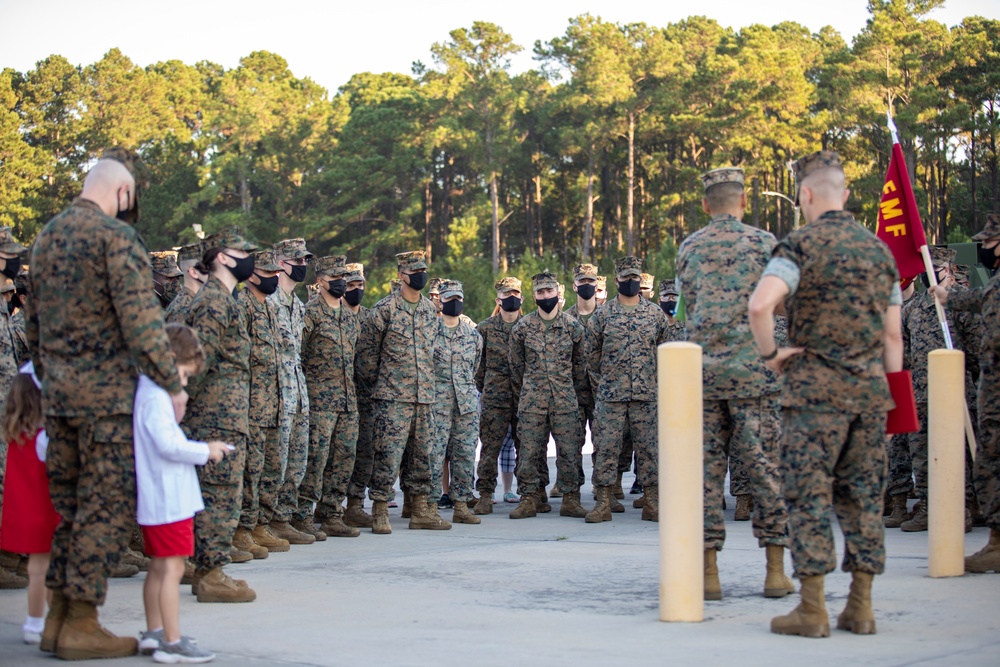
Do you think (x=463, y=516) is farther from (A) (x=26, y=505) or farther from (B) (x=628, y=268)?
(A) (x=26, y=505)

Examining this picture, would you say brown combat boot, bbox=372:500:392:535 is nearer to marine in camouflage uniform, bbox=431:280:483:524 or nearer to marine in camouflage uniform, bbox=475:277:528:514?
marine in camouflage uniform, bbox=431:280:483:524

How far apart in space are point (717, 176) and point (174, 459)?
345 cm

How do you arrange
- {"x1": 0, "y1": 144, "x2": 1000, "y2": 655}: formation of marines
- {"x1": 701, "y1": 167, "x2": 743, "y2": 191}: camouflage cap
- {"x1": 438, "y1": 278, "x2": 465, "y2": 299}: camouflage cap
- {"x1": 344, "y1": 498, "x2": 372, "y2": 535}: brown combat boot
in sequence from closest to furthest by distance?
{"x1": 0, "y1": 144, "x2": 1000, "y2": 655}: formation of marines
{"x1": 701, "y1": 167, "x2": 743, "y2": 191}: camouflage cap
{"x1": 344, "y1": 498, "x2": 372, "y2": 535}: brown combat boot
{"x1": 438, "y1": 278, "x2": 465, "y2": 299}: camouflage cap

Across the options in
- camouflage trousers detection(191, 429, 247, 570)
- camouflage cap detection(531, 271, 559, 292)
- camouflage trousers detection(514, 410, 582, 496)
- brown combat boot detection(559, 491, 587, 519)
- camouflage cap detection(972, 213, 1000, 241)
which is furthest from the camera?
camouflage cap detection(531, 271, 559, 292)

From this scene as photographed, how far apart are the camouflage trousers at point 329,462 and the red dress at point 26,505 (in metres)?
3.95

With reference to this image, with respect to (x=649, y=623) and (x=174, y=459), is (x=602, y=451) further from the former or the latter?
(x=174, y=459)

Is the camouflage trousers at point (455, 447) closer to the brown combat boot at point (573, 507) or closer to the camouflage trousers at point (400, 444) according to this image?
the camouflage trousers at point (400, 444)

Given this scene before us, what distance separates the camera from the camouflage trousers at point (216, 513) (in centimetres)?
702

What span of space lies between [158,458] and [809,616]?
10.1ft

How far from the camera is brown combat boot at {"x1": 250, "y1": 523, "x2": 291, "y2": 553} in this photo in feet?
30.9

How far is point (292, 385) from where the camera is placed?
9.33 metres

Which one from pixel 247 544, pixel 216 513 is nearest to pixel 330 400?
pixel 247 544

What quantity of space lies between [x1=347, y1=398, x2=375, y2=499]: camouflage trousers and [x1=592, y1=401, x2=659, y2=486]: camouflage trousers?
2061mm

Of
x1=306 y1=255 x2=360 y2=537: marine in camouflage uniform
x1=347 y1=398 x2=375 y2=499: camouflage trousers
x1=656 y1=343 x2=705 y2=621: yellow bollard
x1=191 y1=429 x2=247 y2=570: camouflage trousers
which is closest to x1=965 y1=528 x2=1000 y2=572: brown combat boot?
x1=656 y1=343 x2=705 y2=621: yellow bollard
